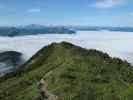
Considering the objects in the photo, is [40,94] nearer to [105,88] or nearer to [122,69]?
[105,88]

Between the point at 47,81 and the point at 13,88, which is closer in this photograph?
the point at 47,81

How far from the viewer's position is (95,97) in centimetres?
10512

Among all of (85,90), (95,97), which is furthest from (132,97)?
(85,90)

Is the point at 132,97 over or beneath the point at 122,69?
over

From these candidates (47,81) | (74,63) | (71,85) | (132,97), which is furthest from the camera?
(74,63)

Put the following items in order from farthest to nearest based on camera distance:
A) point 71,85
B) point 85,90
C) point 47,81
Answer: point 47,81 → point 71,85 → point 85,90

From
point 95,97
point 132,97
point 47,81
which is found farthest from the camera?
point 47,81

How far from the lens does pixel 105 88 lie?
124 meters

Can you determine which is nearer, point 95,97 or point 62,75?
point 95,97

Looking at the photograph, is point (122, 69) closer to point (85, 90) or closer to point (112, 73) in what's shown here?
point (112, 73)

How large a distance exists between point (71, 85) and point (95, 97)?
2426cm

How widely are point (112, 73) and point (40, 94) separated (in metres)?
55.2

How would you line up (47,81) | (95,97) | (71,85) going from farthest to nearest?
(47,81), (71,85), (95,97)

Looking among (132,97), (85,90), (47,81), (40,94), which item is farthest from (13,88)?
(132,97)
